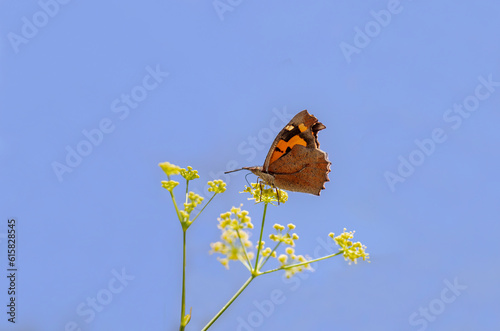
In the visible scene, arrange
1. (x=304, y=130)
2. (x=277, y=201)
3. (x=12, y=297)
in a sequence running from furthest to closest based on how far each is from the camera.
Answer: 1. (x=12, y=297)
2. (x=304, y=130)
3. (x=277, y=201)

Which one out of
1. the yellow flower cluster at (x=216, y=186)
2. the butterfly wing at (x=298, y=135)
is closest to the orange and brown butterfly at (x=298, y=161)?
the butterfly wing at (x=298, y=135)

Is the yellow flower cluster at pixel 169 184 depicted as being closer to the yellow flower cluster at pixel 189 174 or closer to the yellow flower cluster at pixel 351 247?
the yellow flower cluster at pixel 189 174

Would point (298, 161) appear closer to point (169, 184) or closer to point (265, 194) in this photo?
point (265, 194)

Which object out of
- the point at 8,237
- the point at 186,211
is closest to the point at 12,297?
the point at 8,237

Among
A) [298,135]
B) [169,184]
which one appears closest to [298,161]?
[298,135]

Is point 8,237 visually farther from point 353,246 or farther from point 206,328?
point 353,246

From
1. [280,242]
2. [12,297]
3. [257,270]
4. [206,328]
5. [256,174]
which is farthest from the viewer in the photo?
[12,297]

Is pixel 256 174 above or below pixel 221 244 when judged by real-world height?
above
